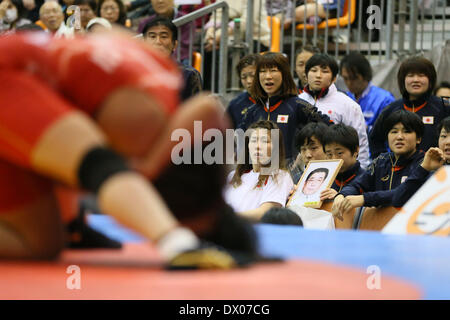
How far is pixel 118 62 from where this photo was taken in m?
1.48

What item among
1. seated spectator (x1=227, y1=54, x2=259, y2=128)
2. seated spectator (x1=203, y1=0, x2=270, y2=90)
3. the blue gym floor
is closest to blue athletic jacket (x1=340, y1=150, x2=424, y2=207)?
seated spectator (x1=227, y1=54, x2=259, y2=128)

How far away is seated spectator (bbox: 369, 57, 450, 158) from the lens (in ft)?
16.6

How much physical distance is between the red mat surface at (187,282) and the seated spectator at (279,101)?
3582 mm

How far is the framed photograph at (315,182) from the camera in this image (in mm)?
4152

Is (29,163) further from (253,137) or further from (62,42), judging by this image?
(253,137)

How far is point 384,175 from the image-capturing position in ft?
14.4

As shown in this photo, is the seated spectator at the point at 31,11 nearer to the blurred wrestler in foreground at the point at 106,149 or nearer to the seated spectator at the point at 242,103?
the seated spectator at the point at 242,103

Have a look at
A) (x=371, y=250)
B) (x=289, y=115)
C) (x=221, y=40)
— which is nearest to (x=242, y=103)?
(x=289, y=115)

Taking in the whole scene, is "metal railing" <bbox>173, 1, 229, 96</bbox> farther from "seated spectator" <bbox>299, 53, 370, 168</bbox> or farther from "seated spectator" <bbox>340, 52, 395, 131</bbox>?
"seated spectator" <bbox>299, 53, 370, 168</bbox>

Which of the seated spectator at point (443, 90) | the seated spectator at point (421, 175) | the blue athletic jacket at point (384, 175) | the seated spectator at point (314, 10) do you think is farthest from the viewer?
the seated spectator at point (314, 10)

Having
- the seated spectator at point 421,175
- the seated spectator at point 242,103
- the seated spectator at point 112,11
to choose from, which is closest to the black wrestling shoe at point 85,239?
the seated spectator at point 421,175

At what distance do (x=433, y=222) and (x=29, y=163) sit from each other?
1418 mm

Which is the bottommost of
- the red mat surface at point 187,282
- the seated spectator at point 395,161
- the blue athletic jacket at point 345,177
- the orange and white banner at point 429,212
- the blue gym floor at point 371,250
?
the blue athletic jacket at point 345,177

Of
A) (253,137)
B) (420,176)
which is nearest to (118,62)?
(420,176)
